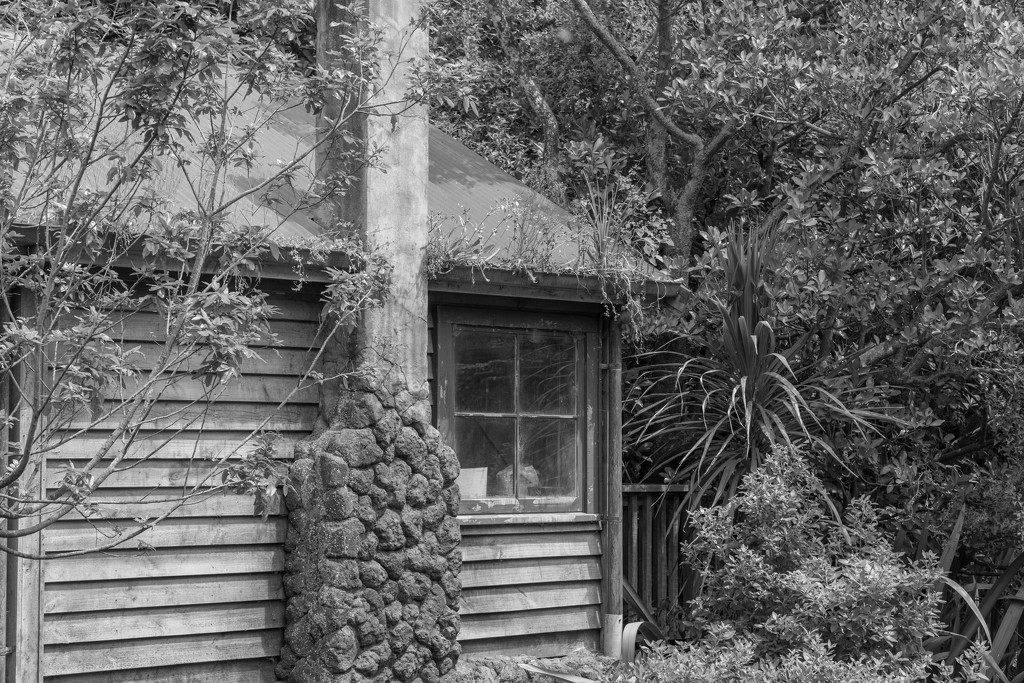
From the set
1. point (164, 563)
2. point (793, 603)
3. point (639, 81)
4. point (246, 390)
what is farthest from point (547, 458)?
point (639, 81)

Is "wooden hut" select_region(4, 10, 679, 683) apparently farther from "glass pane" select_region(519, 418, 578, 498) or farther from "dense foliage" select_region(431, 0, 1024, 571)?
"dense foliage" select_region(431, 0, 1024, 571)

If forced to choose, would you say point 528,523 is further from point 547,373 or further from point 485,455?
point 547,373

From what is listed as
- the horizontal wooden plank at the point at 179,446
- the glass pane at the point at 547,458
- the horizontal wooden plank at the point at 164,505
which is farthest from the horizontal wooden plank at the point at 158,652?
the glass pane at the point at 547,458

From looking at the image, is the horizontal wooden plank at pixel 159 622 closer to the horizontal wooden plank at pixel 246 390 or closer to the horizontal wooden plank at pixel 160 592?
the horizontal wooden plank at pixel 160 592

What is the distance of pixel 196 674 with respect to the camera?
6.09 meters

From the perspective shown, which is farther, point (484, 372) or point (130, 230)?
point (484, 372)

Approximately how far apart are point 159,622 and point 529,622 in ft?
7.81

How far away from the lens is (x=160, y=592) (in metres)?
6.00

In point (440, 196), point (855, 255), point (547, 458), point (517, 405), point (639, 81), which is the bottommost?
point (547, 458)

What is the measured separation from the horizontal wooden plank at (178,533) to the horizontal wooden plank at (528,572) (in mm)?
1325

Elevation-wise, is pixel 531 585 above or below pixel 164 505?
below

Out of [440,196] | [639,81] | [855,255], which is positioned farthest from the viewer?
[639,81]

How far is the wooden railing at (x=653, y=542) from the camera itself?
8.46 meters

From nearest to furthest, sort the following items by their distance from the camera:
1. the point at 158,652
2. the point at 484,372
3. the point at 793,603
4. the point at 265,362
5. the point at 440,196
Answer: the point at 158,652 → the point at 265,362 → the point at 793,603 → the point at 484,372 → the point at 440,196
